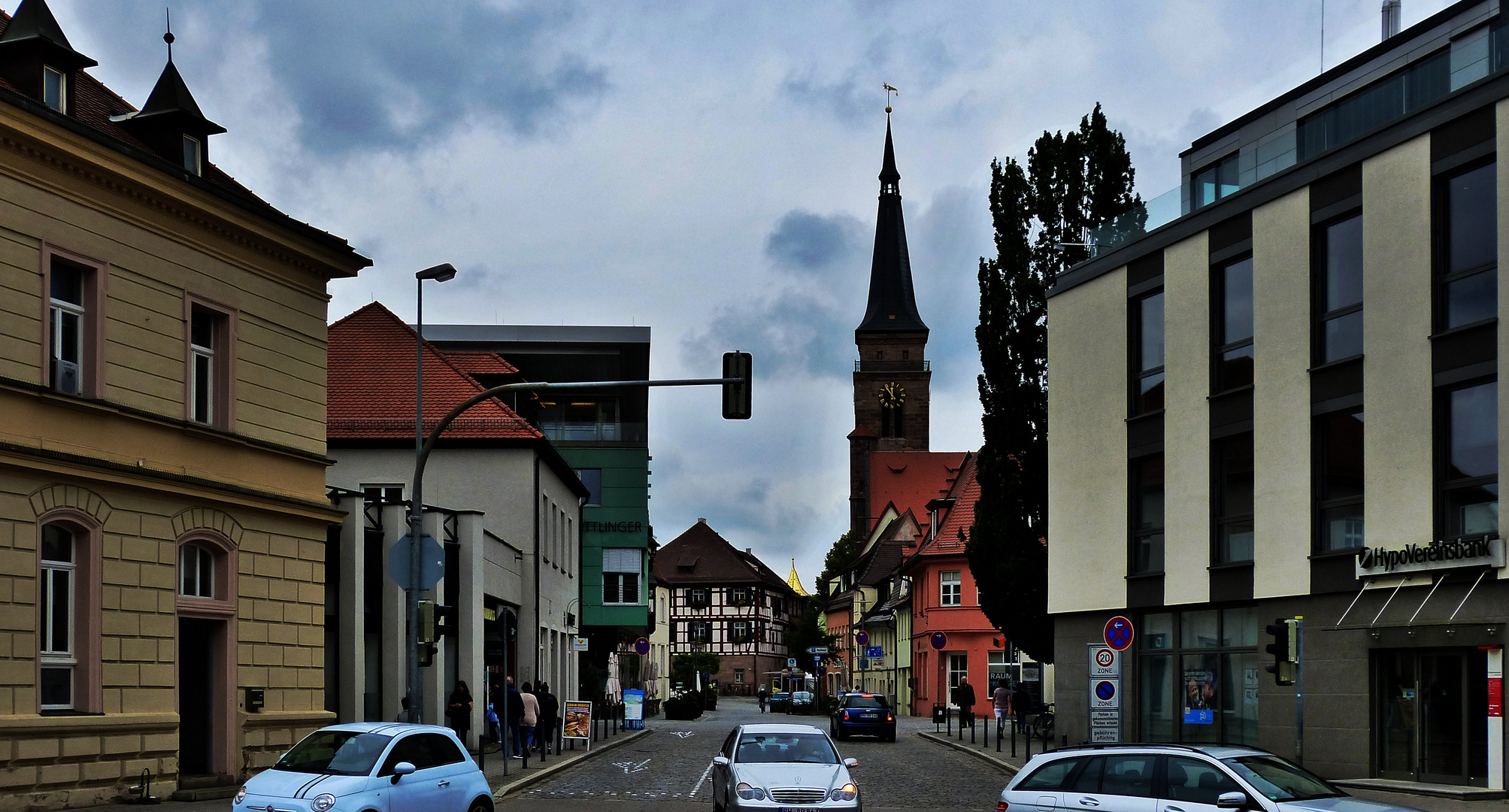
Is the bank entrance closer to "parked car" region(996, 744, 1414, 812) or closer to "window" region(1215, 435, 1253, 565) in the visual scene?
"window" region(1215, 435, 1253, 565)

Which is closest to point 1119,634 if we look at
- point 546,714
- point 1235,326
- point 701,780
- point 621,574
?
point 1235,326

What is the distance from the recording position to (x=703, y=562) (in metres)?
149

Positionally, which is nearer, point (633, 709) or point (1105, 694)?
point (1105, 694)

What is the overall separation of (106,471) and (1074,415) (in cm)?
1970

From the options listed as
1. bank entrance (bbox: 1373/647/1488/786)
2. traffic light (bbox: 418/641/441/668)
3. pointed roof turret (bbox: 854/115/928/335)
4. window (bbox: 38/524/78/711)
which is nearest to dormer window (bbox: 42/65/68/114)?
window (bbox: 38/524/78/711)

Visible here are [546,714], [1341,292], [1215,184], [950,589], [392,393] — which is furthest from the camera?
[950,589]

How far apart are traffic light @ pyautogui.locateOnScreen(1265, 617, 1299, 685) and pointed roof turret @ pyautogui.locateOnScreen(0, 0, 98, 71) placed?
57.3ft

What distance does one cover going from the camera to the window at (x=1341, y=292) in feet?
79.9

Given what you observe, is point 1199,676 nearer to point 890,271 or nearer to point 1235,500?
point 1235,500

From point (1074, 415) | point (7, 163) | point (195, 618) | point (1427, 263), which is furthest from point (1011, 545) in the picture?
point (7, 163)

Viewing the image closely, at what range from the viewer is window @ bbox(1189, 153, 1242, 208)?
91.0 ft

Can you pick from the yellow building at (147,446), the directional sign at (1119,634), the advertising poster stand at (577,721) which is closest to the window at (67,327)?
the yellow building at (147,446)

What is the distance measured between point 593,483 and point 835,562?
7374 cm

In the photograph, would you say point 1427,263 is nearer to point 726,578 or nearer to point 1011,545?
point 1011,545
